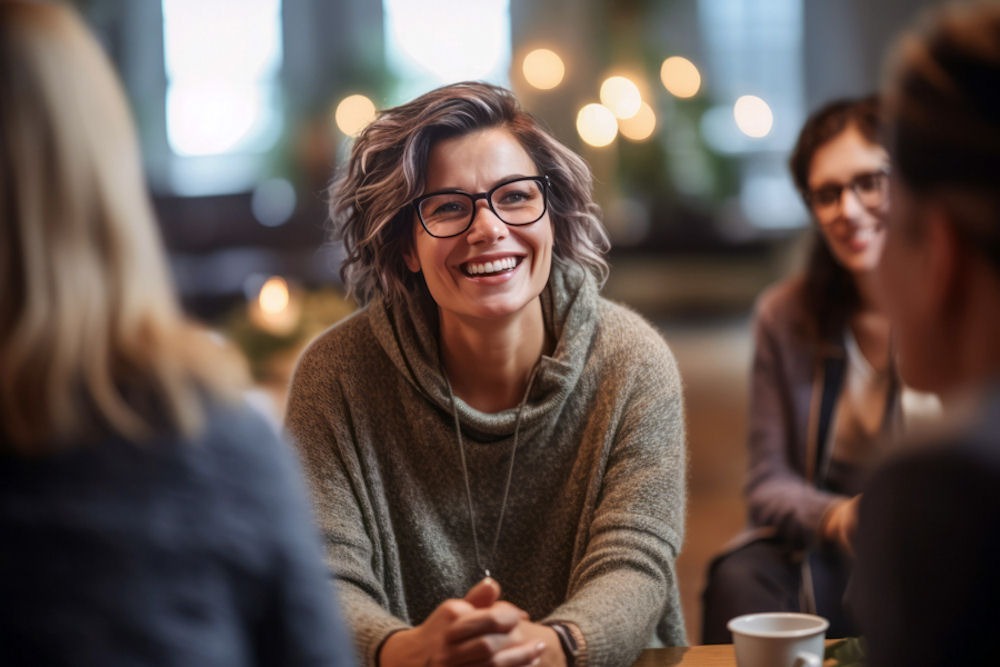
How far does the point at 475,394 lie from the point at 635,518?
31 centimetres

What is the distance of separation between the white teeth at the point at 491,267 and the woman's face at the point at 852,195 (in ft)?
2.84

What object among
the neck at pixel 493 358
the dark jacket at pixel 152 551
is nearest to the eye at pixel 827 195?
the neck at pixel 493 358

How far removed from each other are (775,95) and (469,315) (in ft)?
34.0

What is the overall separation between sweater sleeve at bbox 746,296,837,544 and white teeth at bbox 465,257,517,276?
32.1 inches

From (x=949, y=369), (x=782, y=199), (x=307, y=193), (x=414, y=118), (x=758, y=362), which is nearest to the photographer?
(x=949, y=369)

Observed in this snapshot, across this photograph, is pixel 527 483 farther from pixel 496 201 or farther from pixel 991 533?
pixel 991 533

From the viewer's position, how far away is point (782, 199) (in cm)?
1155

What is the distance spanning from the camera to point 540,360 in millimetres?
1686

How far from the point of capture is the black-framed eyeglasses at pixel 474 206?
163 cm

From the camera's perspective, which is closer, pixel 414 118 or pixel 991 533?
pixel 991 533

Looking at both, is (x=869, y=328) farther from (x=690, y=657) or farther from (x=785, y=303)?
(x=690, y=657)

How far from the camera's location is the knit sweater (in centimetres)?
160

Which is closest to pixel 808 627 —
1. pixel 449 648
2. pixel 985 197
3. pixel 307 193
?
pixel 449 648

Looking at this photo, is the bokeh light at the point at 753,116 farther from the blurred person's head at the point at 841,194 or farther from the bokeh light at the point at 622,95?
the blurred person's head at the point at 841,194
